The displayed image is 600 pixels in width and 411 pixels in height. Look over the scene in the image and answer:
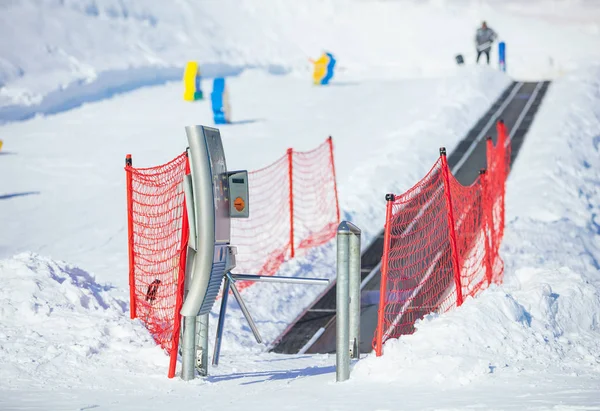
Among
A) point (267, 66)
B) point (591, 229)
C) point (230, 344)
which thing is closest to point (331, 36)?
point (267, 66)

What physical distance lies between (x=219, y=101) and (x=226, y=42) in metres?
20.4

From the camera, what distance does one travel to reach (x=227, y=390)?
7254 millimetres

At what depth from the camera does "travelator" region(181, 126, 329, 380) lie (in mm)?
6957

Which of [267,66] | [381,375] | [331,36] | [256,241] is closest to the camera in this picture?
[381,375]

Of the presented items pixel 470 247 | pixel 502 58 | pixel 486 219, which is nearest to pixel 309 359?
pixel 486 219

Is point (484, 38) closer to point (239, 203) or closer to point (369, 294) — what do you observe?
point (369, 294)

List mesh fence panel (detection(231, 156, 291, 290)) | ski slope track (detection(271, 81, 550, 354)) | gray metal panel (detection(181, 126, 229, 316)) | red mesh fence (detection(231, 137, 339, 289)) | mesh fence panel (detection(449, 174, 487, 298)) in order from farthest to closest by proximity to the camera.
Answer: red mesh fence (detection(231, 137, 339, 289))
mesh fence panel (detection(231, 156, 291, 290))
mesh fence panel (detection(449, 174, 487, 298))
ski slope track (detection(271, 81, 550, 354))
gray metal panel (detection(181, 126, 229, 316))

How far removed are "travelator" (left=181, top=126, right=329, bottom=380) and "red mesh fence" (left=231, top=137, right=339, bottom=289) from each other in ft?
14.0

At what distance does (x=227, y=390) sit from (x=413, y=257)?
19.3ft

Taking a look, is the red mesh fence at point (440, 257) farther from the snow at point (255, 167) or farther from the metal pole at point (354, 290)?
the metal pole at point (354, 290)

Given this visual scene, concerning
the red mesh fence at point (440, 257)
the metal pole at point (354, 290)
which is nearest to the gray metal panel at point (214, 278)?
the metal pole at point (354, 290)

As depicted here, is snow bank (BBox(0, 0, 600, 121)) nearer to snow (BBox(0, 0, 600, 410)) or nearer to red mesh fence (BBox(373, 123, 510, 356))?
snow (BBox(0, 0, 600, 410))

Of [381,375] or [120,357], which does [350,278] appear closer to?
[381,375]

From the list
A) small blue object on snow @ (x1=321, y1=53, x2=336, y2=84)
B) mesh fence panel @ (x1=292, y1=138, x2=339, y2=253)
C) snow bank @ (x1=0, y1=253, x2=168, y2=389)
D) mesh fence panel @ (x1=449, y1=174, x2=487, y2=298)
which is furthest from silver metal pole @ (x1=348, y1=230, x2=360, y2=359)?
small blue object on snow @ (x1=321, y1=53, x2=336, y2=84)
